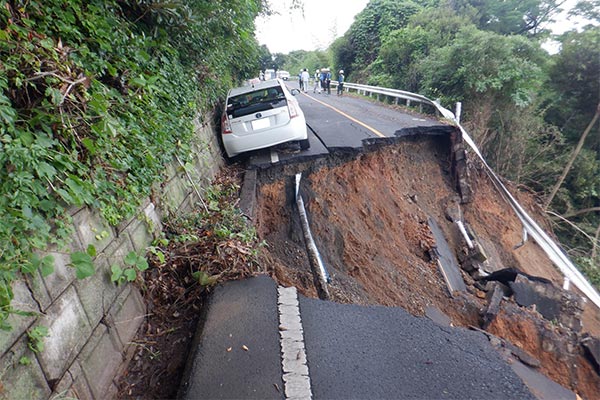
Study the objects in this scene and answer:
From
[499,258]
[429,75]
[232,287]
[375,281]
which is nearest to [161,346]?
[232,287]

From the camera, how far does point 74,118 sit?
7.11ft

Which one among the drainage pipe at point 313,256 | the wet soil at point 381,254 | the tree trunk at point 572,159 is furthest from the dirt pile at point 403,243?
the tree trunk at point 572,159

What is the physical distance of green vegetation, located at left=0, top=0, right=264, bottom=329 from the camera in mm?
1723

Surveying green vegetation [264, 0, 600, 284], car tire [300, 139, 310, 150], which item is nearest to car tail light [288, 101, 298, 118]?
car tire [300, 139, 310, 150]

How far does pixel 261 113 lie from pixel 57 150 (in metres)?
4.33

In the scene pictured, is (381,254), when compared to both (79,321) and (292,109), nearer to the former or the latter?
(292,109)

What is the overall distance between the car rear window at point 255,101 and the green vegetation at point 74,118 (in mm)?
2202

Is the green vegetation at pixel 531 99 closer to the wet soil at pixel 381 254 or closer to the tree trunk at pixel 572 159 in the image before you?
the tree trunk at pixel 572 159

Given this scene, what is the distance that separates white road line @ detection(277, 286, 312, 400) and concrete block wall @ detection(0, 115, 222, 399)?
1.25 meters

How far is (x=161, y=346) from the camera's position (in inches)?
102

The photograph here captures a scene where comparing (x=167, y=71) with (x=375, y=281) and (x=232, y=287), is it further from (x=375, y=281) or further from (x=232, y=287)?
(x=375, y=281)

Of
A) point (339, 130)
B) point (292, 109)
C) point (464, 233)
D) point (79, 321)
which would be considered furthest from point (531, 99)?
point (79, 321)

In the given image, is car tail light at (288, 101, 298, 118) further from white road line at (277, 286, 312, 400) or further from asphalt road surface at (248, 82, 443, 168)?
white road line at (277, 286, 312, 400)

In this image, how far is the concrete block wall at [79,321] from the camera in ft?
5.51
